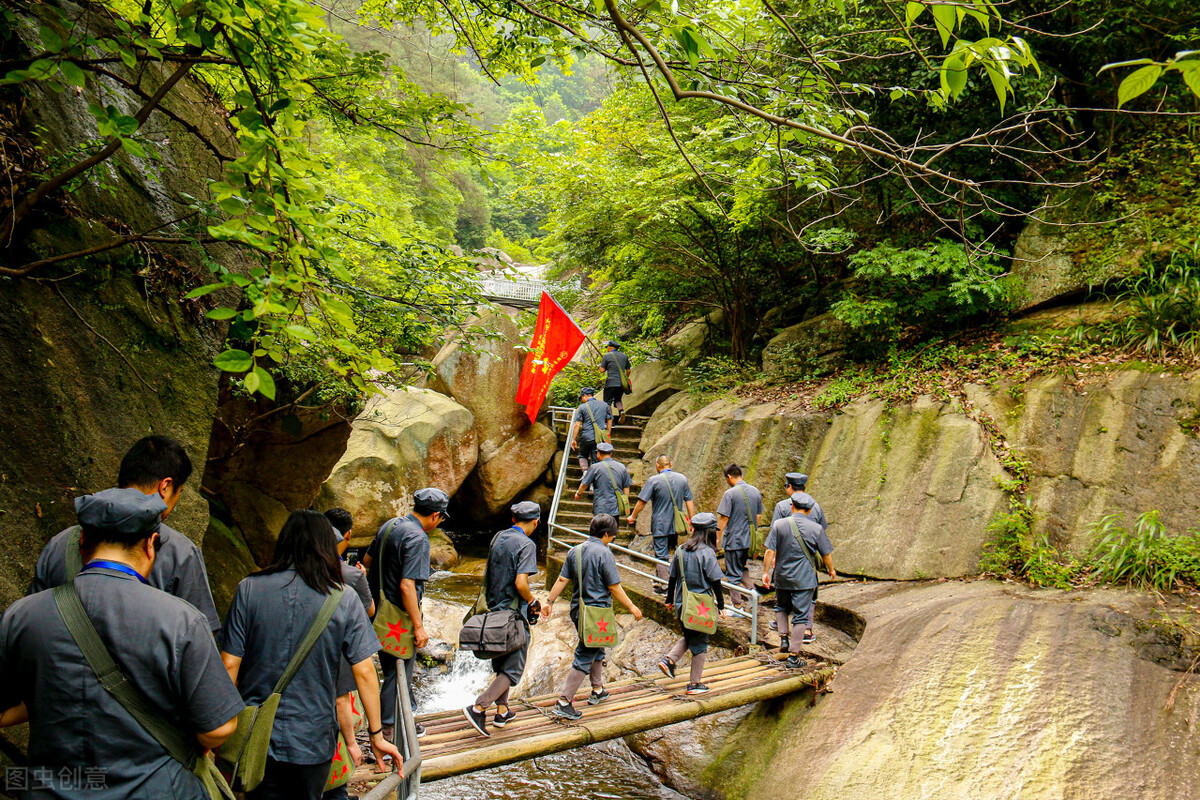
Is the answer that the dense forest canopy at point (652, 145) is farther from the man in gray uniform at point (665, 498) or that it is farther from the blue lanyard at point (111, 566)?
the man in gray uniform at point (665, 498)

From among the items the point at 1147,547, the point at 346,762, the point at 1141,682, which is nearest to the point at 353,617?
the point at 346,762

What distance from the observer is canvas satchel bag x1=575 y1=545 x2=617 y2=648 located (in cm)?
507

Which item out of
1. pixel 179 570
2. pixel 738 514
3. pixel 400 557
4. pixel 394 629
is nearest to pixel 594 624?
pixel 394 629

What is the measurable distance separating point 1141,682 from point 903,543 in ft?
10.6

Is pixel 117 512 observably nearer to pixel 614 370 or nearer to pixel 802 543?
pixel 802 543

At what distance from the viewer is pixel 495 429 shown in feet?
A: 51.9

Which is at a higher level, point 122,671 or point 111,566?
point 111,566

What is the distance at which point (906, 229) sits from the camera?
1097 centimetres

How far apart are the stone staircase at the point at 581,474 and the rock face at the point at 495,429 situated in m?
1.72

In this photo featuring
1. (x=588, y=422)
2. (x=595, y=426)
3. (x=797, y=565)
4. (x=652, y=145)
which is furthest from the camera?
(x=588, y=422)

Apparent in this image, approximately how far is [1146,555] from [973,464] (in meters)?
2.05

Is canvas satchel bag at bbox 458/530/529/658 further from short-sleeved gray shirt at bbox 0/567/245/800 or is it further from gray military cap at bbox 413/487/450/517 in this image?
short-sleeved gray shirt at bbox 0/567/245/800

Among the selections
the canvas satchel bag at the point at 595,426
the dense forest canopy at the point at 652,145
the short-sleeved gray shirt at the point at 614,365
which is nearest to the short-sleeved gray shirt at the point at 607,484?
the canvas satchel bag at the point at 595,426

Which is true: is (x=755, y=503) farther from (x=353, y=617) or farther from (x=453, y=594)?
(x=453, y=594)
